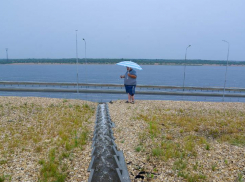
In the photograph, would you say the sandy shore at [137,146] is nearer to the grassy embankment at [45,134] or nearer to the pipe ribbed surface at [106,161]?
the grassy embankment at [45,134]

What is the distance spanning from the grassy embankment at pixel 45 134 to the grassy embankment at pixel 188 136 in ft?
7.50

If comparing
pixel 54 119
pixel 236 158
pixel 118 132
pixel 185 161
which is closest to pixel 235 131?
pixel 236 158

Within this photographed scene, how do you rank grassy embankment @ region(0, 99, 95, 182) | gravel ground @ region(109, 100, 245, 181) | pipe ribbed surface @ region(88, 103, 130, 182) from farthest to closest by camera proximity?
grassy embankment @ region(0, 99, 95, 182) < gravel ground @ region(109, 100, 245, 181) < pipe ribbed surface @ region(88, 103, 130, 182)

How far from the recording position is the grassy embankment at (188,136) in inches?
214

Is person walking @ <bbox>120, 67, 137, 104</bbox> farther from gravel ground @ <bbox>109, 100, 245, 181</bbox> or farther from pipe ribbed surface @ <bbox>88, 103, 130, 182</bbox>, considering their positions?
pipe ribbed surface @ <bbox>88, 103, 130, 182</bbox>

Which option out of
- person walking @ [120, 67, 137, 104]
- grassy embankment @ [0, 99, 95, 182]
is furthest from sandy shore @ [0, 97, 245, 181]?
person walking @ [120, 67, 137, 104]

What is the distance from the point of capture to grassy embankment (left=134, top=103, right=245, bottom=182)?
544 cm

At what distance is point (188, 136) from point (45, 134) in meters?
5.45

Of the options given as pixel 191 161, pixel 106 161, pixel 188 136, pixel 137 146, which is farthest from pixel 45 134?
pixel 188 136

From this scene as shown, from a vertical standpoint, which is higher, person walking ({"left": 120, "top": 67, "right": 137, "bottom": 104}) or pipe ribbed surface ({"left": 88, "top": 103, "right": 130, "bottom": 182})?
person walking ({"left": 120, "top": 67, "right": 137, "bottom": 104})

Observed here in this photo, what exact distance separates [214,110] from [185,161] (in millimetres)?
7454

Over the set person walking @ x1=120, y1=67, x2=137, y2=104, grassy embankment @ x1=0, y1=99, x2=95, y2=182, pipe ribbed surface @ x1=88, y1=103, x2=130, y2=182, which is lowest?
grassy embankment @ x1=0, y1=99, x2=95, y2=182

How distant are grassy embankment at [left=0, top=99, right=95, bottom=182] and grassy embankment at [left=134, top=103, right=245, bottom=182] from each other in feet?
7.50

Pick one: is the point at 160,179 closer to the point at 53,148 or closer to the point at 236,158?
the point at 236,158
